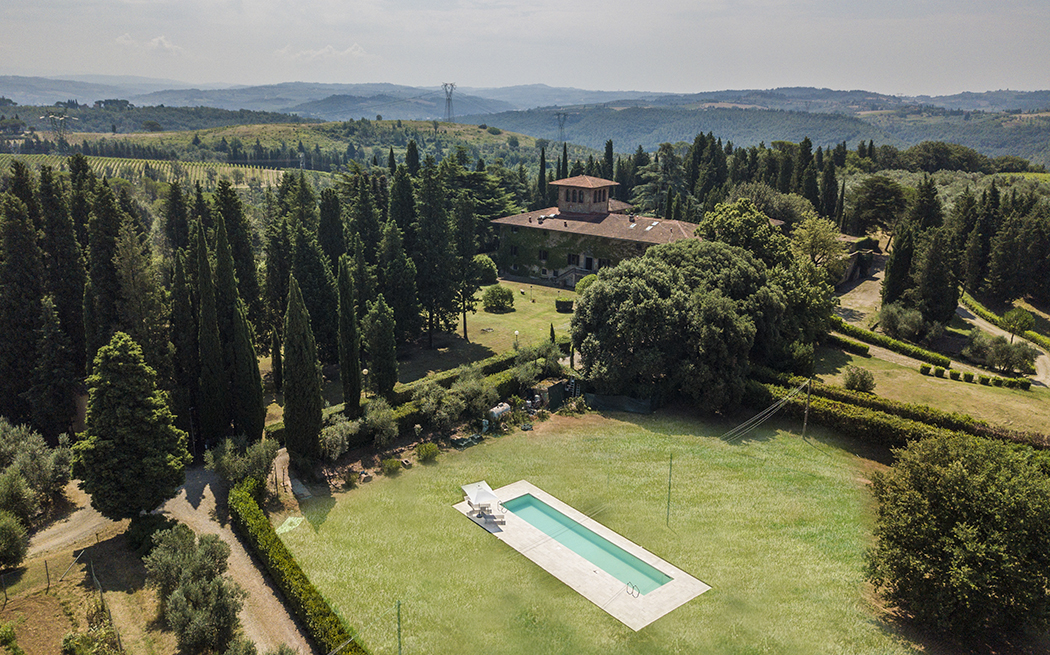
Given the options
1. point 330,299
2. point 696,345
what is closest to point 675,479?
point 696,345

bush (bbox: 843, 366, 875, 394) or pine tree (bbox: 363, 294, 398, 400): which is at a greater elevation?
pine tree (bbox: 363, 294, 398, 400)

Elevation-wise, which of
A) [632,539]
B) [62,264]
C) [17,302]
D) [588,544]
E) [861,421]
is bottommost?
[588,544]

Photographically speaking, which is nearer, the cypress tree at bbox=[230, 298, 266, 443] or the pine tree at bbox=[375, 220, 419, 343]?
the cypress tree at bbox=[230, 298, 266, 443]

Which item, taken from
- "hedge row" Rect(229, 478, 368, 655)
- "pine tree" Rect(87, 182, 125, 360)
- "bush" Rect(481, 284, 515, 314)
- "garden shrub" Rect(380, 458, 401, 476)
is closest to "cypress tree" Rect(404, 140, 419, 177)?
"bush" Rect(481, 284, 515, 314)

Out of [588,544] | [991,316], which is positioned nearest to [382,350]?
[588,544]

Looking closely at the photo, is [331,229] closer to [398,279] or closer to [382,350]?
[398,279]

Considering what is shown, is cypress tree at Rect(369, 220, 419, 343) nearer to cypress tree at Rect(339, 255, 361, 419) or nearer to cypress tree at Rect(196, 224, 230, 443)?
cypress tree at Rect(339, 255, 361, 419)

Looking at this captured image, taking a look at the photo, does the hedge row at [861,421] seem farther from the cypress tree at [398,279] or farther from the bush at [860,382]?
the cypress tree at [398,279]
